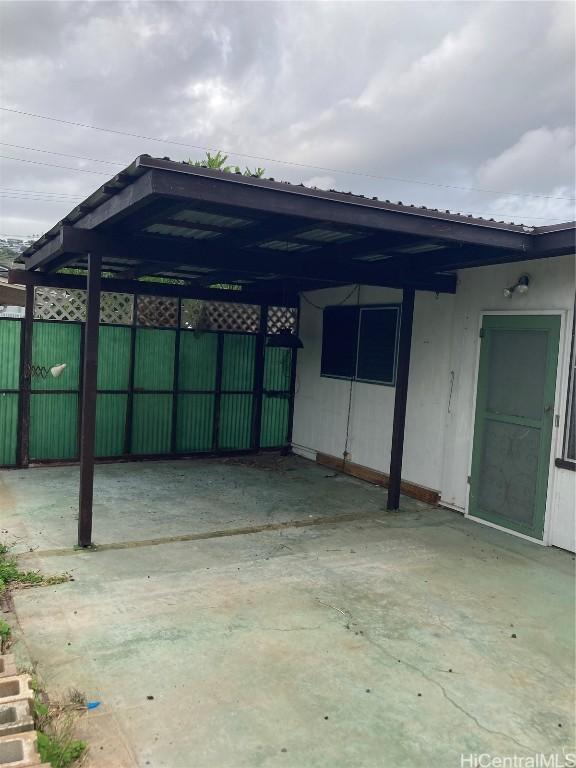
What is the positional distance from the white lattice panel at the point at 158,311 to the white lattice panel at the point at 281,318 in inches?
53.8

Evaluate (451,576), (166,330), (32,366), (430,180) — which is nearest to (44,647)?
(451,576)

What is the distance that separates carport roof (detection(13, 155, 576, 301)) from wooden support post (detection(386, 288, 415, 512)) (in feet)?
0.88

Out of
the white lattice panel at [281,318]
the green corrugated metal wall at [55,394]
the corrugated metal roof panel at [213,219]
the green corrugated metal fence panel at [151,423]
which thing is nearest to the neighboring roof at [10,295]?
the green corrugated metal wall at [55,394]

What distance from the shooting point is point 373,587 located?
386 centimetres

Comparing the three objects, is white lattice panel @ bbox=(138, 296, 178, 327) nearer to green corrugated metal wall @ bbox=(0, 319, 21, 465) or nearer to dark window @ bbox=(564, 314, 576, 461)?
green corrugated metal wall @ bbox=(0, 319, 21, 465)

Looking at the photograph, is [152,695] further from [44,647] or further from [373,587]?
[373,587]

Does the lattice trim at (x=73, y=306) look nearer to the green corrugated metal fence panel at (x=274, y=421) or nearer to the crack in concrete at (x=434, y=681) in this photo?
the green corrugated metal fence panel at (x=274, y=421)

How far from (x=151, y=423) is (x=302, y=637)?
479cm

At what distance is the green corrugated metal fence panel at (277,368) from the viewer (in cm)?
821

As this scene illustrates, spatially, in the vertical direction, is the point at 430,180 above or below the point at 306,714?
above

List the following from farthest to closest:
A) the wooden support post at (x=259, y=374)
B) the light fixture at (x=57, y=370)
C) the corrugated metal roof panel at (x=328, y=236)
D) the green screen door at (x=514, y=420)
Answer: the wooden support post at (x=259, y=374), the light fixture at (x=57, y=370), the green screen door at (x=514, y=420), the corrugated metal roof panel at (x=328, y=236)

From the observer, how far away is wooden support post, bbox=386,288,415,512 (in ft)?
18.5

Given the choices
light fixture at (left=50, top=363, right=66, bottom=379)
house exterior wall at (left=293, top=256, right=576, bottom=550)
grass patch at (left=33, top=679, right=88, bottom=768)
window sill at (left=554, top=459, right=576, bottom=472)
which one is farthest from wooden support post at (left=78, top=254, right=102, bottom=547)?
window sill at (left=554, top=459, right=576, bottom=472)

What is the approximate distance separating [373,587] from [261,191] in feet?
8.52
